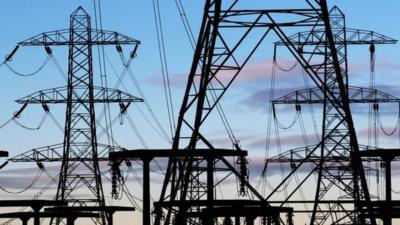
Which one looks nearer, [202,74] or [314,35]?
[202,74]

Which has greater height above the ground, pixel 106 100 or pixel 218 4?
pixel 106 100

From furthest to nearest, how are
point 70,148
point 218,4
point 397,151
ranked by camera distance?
point 70,148 < point 397,151 < point 218,4

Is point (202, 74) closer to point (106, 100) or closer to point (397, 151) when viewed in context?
point (397, 151)

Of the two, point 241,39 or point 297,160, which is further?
point 297,160

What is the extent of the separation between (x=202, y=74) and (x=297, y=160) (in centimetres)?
5183

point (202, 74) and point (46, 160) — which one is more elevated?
point (46, 160)

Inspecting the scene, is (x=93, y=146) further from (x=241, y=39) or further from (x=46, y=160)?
(x=241, y=39)

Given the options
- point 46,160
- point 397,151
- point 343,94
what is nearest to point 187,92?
point 343,94

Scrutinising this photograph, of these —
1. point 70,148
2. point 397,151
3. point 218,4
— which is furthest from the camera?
point 70,148

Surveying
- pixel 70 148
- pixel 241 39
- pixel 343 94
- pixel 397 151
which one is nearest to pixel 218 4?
pixel 241 39

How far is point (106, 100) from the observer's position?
82.7 metres

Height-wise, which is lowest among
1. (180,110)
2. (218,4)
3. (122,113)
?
(180,110)

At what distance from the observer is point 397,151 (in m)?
74.8

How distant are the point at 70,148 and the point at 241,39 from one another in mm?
49839
